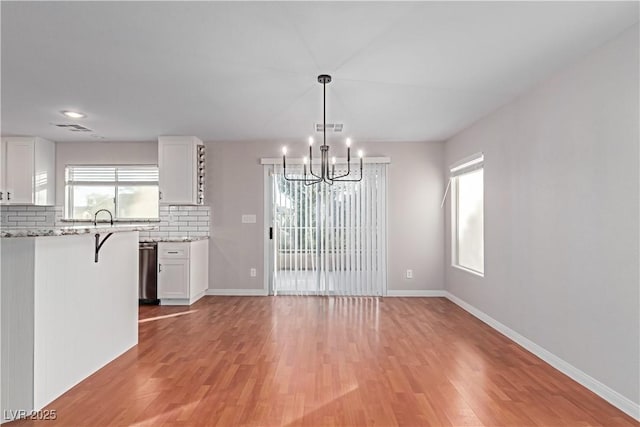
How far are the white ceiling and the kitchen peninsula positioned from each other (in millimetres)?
1311

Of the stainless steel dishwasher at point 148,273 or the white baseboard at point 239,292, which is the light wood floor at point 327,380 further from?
the white baseboard at point 239,292

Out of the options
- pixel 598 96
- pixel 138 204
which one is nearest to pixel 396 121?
pixel 598 96

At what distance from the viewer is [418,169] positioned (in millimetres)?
5938

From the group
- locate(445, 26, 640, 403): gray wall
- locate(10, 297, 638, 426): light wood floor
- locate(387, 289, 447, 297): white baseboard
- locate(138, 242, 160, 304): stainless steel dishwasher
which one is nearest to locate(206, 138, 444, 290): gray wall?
locate(387, 289, 447, 297): white baseboard

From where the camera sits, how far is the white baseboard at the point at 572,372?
92.7 inches

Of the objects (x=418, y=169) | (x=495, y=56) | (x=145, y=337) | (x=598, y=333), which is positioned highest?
(x=495, y=56)

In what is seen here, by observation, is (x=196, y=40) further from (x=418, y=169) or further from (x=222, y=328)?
(x=418, y=169)

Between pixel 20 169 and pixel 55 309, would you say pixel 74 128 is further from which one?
pixel 55 309

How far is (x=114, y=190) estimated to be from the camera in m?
6.00

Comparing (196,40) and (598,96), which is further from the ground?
(196,40)

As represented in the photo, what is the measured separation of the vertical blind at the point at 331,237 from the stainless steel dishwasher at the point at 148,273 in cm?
168

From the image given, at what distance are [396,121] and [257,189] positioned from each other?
234 cm

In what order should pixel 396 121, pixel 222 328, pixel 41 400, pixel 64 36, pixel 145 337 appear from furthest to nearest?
pixel 396 121, pixel 222 328, pixel 145 337, pixel 64 36, pixel 41 400

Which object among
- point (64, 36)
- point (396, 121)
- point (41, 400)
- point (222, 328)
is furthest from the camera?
point (396, 121)
